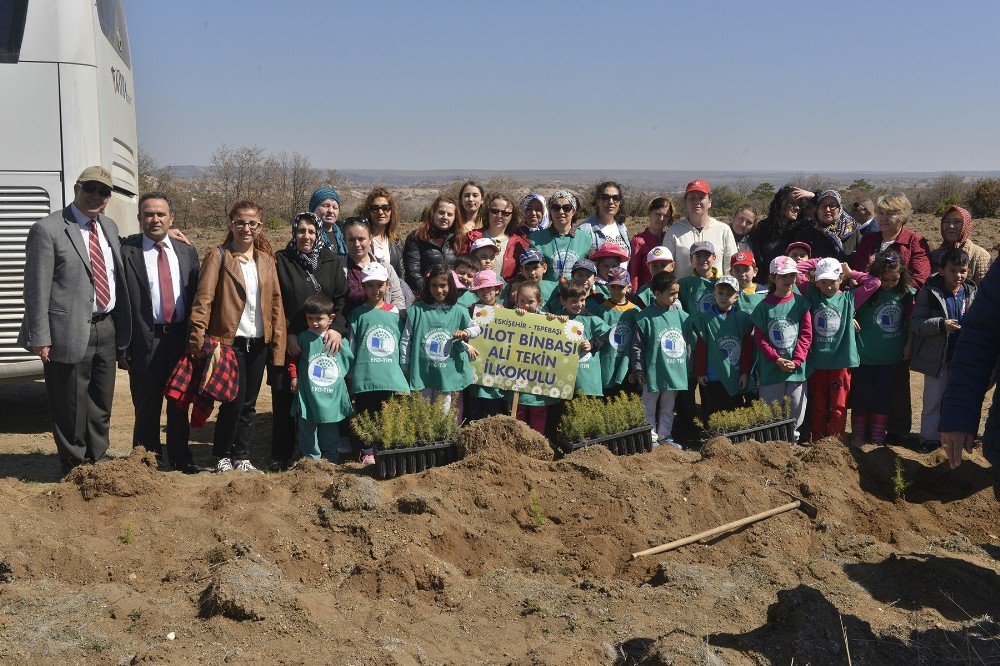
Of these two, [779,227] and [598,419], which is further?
[779,227]

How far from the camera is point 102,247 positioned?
22.1 feet

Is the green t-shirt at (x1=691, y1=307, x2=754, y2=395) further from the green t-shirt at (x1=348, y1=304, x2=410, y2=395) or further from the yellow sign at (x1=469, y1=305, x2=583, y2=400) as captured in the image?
the green t-shirt at (x1=348, y1=304, x2=410, y2=395)

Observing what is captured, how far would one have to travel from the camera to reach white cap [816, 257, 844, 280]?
7977 mm

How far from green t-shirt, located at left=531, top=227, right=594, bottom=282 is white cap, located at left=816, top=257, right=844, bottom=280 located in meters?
1.93

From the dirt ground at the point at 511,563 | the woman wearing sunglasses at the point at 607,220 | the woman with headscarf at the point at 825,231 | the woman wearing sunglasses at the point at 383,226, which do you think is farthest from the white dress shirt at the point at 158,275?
the woman with headscarf at the point at 825,231

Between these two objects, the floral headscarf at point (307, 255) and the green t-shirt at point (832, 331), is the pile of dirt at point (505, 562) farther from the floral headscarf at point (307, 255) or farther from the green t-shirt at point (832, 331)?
the floral headscarf at point (307, 255)

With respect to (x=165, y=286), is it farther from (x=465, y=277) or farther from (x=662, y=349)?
(x=662, y=349)

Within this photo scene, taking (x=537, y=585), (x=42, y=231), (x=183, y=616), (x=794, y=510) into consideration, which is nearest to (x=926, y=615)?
(x=794, y=510)

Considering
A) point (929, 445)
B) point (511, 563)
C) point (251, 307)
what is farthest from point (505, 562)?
point (929, 445)

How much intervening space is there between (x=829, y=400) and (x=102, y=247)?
234 inches

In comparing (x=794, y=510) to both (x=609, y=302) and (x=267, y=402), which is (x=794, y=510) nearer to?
(x=609, y=302)

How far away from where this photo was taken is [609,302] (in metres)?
8.10

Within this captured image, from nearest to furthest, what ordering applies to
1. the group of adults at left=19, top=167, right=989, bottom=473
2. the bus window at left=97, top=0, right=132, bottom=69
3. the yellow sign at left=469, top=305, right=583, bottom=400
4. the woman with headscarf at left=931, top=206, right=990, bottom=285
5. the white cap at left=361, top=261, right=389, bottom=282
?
the group of adults at left=19, top=167, right=989, bottom=473, the white cap at left=361, top=261, right=389, bottom=282, the yellow sign at left=469, top=305, right=583, bottom=400, the woman with headscarf at left=931, top=206, right=990, bottom=285, the bus window at left=97, top=0, right=132, bottom=69

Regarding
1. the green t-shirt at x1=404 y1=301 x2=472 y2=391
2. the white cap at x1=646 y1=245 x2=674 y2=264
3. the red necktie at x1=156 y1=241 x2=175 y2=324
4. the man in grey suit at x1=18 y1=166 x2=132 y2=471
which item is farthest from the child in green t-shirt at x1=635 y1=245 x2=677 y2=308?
the man in grey suit at x1=18 y1=166 x2=132 y2=471
